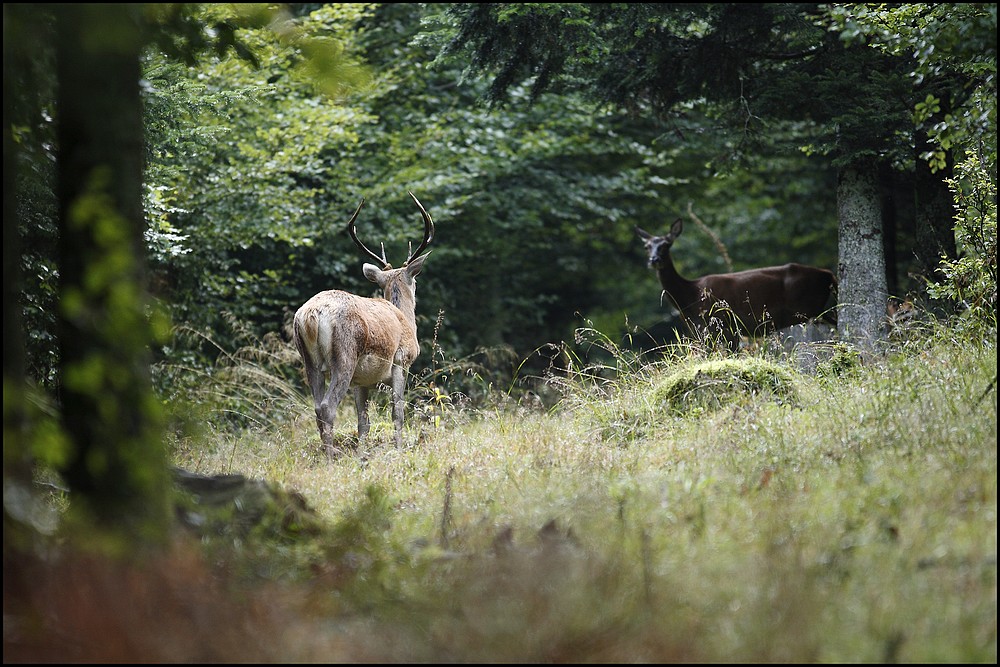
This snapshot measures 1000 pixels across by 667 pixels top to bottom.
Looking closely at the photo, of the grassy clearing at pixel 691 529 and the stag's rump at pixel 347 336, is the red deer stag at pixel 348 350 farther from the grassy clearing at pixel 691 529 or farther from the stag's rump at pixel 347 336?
the grassy clearing at pixel 691 529

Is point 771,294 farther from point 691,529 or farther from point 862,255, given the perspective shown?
point 691,529

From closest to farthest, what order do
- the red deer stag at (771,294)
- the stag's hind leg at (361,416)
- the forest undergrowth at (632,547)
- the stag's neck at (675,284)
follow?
the forest undergrowth at (632,547) → the stag's hind leg at (361,416) → the red deer stag at (771,294) → the stag's neck at (675,284)

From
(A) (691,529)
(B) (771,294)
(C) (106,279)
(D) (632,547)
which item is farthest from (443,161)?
(C) (106,279)

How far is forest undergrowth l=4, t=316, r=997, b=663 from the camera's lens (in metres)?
3.23

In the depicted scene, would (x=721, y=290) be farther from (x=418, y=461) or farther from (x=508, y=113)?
(x=418, y=461)

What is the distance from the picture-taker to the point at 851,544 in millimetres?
4113

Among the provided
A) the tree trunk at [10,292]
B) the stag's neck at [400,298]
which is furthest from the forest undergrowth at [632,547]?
the stag's neck at [400,298]

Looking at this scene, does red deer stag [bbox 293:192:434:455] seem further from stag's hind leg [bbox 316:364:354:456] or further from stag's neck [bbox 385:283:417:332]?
stag's neck [bbox 385:283:417:332]

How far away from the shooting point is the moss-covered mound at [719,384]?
23.4ft

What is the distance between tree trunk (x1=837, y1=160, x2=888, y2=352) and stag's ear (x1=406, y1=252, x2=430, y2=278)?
13.3 feet

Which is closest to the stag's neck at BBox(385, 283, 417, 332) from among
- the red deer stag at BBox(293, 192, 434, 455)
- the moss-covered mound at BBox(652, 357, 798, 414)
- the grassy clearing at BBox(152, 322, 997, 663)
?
the red deer stag at BBox(293, 192, 434, 455)

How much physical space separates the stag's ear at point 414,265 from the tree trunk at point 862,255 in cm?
405

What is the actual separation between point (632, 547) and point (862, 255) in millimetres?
6500

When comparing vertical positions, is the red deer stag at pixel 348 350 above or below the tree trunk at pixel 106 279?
below
